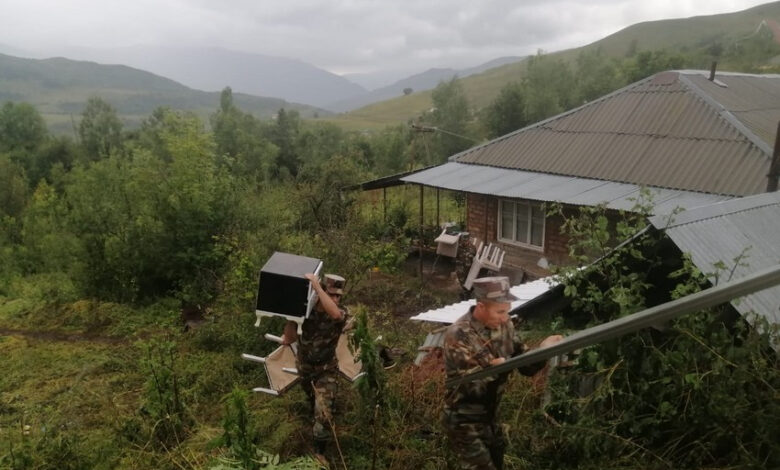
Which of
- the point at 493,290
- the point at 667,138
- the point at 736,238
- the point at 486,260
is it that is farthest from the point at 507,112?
the point at 493,290

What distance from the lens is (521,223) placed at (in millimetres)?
13102

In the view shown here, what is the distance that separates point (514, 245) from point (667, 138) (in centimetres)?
409

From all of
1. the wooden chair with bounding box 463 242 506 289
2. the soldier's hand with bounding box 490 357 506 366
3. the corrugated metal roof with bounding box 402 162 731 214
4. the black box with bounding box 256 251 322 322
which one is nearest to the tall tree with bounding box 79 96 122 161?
the corrugated metal roof with bounding box 402 162 731 214

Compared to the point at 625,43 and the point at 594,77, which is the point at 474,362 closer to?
the point at 594,77

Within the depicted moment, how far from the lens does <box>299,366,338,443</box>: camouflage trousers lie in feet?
14.2

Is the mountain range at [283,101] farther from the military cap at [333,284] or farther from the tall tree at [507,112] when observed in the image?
the military cap at [333,284]

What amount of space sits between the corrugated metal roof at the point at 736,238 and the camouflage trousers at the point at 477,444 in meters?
1.61

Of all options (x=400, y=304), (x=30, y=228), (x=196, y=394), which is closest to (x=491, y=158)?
(x=400, y=304)

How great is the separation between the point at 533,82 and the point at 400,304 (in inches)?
1199

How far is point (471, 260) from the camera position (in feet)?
40.4

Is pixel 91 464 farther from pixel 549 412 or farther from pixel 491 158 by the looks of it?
pixel 491 158

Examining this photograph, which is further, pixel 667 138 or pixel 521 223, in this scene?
pixel 521 223

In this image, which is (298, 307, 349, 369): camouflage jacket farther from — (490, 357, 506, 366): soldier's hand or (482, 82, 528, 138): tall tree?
(482, 82, 528, 138): tall tree

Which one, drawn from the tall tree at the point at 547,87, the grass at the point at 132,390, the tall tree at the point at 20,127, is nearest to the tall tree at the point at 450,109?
the tall tree at the point at 547,87
